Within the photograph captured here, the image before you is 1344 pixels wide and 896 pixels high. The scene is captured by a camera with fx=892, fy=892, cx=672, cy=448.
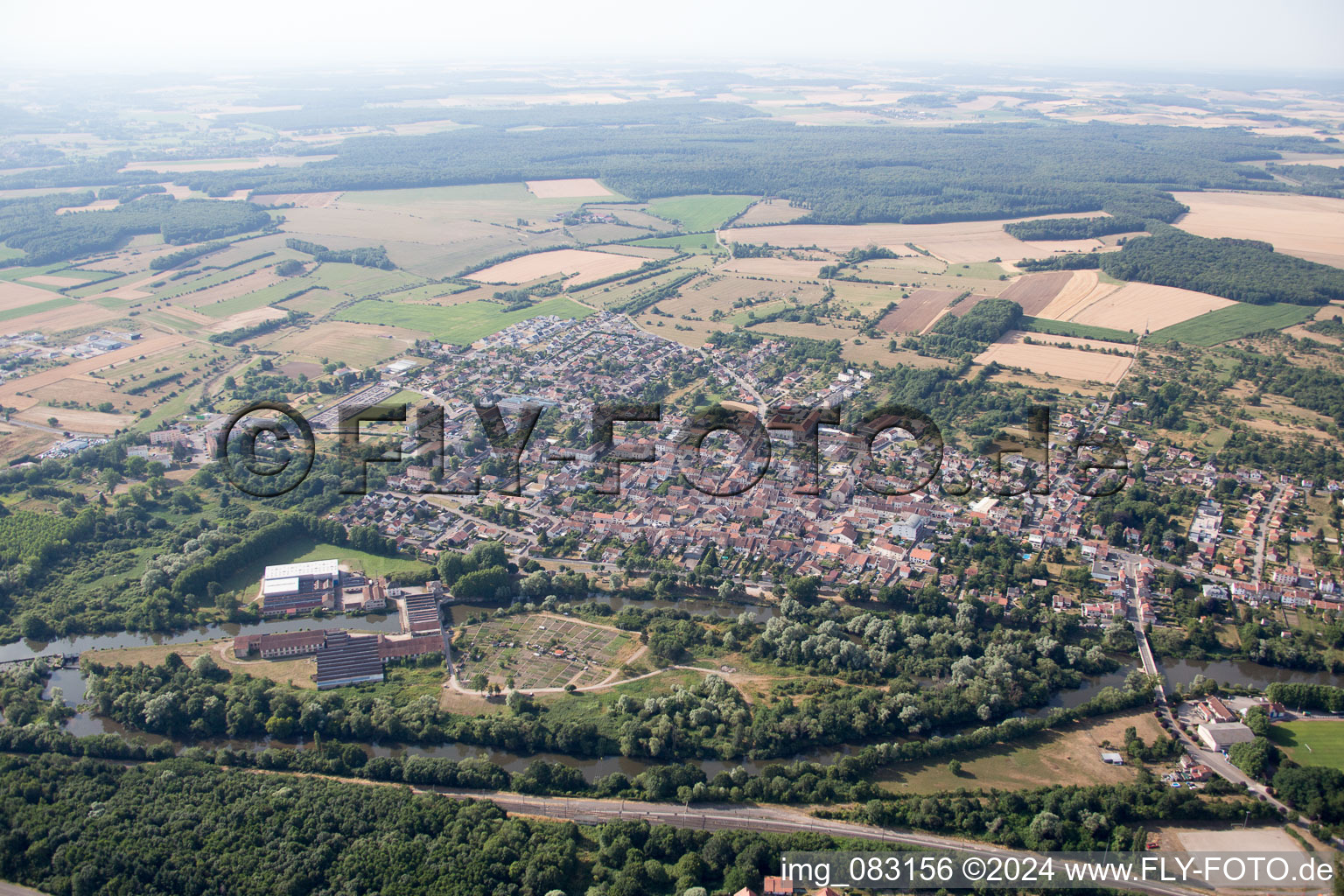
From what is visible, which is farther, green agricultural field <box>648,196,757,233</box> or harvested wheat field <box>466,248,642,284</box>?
green agricultural field <box>648,196,757,233</box>

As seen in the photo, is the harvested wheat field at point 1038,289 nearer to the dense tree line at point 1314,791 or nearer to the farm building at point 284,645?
the dense tree line at point 1314,791

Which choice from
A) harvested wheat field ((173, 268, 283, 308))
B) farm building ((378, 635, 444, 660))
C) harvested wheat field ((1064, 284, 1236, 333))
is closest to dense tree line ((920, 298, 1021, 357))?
harvested wheat field ((1064, 284, 1236, 333))

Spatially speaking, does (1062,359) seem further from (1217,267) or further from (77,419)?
(77,419)

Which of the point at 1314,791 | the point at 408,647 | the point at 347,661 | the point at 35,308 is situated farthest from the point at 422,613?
the point at 35,308

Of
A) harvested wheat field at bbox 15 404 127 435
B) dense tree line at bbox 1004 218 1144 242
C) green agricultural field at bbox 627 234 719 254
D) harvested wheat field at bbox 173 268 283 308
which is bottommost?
harvested wheat field at bbox 15 404 127 435

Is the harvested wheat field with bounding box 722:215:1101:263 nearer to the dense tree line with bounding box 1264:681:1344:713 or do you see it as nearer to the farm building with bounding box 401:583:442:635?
the dense tree line with bounding box 1264:681:1344:713
